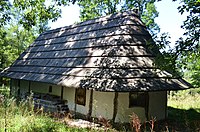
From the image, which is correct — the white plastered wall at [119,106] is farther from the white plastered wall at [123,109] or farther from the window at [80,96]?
the window at [80,96]

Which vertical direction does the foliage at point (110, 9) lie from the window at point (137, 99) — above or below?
above

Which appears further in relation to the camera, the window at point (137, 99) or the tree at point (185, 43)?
the window at point (137, 99)

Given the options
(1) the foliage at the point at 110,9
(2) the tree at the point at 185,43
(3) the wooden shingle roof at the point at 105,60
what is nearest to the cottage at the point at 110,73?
(3) the wooden shingle roof at the point at 105,60

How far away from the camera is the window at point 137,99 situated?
393 inches

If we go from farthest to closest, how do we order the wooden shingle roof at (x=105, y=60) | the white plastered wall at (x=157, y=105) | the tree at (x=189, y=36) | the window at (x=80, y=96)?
the window at (x=80, y=96) < the white plastered wall at (x=157, y=105) < the wooden shingle roof at (x=105, y=60) < the tree at (x=189, y=36)

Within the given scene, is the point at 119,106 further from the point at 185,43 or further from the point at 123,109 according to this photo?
the point at 185,43

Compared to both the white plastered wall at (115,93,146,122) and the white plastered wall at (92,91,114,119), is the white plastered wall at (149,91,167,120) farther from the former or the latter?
the white plastered wall at (92,91,114,119)

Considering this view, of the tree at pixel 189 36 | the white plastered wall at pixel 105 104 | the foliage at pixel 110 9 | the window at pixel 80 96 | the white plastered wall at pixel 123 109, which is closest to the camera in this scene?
the tree at pixel 189 36

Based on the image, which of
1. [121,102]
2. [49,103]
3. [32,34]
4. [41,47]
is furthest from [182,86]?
[32,34]

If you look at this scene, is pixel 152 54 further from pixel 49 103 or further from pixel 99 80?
pixel 49 103

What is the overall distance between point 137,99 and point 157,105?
1237 mm

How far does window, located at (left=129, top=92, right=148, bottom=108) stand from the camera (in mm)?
9977

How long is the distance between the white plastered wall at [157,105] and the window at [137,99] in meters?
0.35

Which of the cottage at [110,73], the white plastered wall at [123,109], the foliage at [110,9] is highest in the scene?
the foliage at [110,9]
